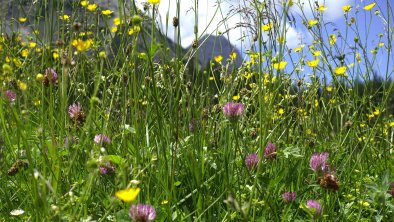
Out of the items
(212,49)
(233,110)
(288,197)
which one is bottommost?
(288,197)

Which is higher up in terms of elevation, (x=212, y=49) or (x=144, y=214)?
(x=212, y=49)

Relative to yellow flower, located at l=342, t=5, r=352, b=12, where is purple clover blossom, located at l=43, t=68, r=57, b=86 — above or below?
below

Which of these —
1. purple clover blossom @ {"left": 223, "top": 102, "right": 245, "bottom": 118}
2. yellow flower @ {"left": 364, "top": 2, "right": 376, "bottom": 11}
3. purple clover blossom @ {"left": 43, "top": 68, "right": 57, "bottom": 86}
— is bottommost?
purple clover blossom @ {"left": 223, "top": 102, "right": 245, "bottom": 118}

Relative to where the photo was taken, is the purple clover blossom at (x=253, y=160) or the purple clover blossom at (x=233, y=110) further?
the purple clover blossom at (x=253, y=160)

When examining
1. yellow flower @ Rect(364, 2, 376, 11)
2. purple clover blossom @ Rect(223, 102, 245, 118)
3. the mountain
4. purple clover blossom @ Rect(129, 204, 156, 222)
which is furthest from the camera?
yellow flower @ Rect(364, 2, 376, 11)

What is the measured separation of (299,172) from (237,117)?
1.22 feet

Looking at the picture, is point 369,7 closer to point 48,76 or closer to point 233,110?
point 233,110

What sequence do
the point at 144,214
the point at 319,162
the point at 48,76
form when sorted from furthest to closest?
1. the point at 319,162
2. the point at 48,76
3. the point at 144,214

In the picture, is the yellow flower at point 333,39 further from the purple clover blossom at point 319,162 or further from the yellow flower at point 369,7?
the purple clover blossom at point 319,162

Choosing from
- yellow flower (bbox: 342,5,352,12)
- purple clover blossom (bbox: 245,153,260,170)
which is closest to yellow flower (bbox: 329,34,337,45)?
yellow flower (bbox: 342,5,352,12)

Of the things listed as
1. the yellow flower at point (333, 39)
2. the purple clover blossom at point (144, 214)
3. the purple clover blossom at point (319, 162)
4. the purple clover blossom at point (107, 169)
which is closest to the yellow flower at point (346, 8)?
the yellow flower at point (333, 39)

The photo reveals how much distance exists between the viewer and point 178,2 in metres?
1.27

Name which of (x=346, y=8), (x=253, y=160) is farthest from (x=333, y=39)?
(x=253, y=160)

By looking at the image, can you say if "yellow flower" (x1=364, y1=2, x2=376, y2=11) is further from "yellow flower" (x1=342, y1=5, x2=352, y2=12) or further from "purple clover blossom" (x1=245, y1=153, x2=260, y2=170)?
"purple clover blossom" (x1=245, y1=153, x2=260, y2=170)
